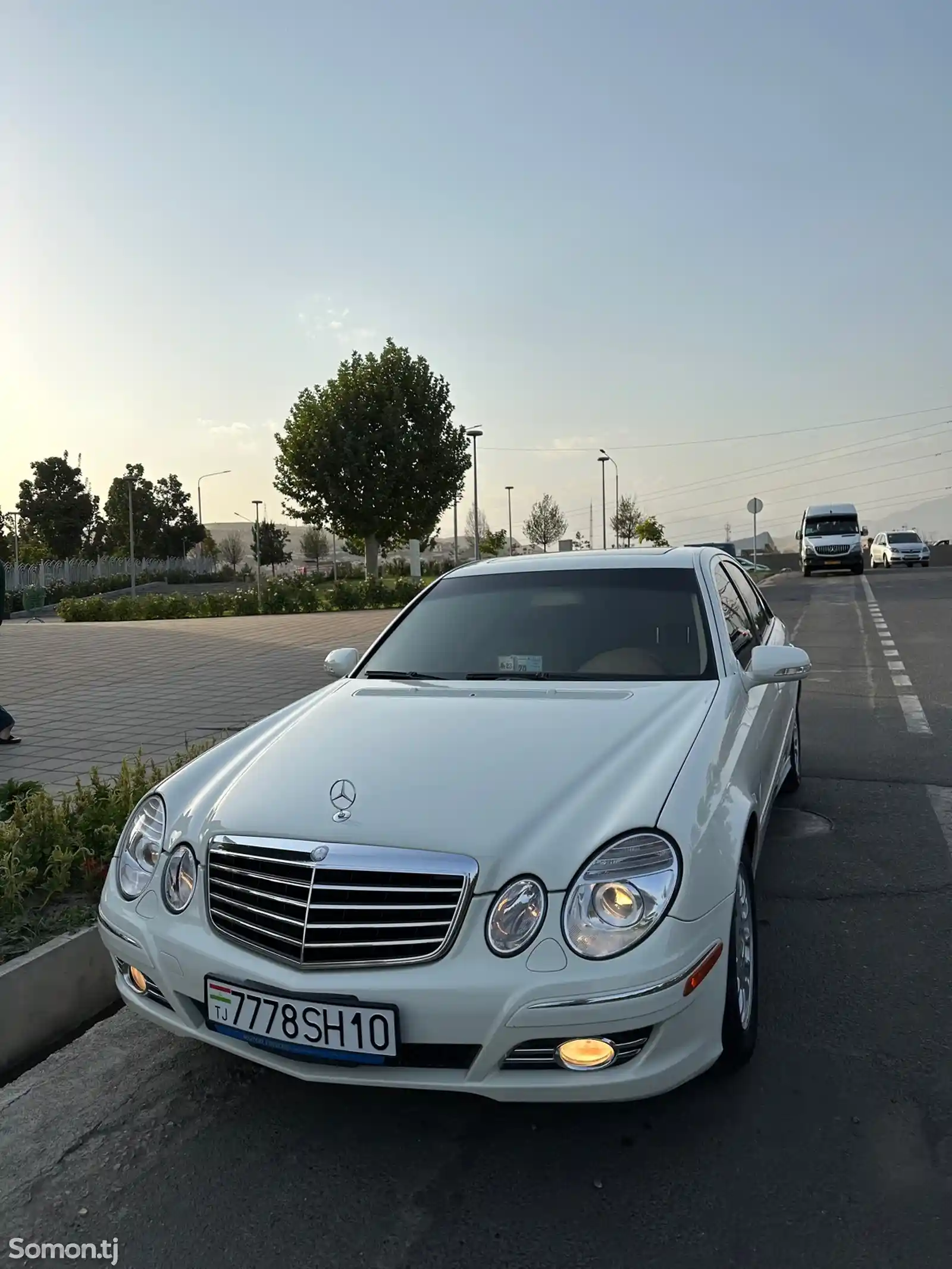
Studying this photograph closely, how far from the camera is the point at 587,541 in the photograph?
88.1 meters

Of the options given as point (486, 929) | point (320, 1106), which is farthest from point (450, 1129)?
point (486, 929)

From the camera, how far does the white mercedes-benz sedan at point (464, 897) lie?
2.41m

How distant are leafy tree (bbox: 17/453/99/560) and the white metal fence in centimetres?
1394

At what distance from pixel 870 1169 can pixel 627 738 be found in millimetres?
1264

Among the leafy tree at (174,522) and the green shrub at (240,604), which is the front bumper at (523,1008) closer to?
the green shrub at (240,604)

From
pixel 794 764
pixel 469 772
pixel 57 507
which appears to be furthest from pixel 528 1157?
pixel 57 507

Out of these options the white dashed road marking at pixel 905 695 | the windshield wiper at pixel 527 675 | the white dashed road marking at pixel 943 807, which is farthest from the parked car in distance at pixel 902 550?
the windshield wiper at pixel 527 675

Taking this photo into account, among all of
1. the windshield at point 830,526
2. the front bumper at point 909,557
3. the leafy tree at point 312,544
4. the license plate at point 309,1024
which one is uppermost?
the leafy tree at point 312,544

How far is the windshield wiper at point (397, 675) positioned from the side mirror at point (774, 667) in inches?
47.8

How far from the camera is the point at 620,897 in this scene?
8.16ft

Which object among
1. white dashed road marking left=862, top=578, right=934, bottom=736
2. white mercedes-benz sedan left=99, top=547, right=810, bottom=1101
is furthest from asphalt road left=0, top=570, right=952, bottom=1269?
white dashed road marking left=862, top=578, right=934, bottom=736

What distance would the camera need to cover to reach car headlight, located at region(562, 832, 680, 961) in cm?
243

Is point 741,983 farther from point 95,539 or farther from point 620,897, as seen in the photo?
point 95,539

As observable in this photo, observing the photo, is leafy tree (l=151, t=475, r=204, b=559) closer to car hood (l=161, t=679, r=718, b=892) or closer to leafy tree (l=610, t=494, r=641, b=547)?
leafy tree (l=610, t=494, r=641, b=547)
